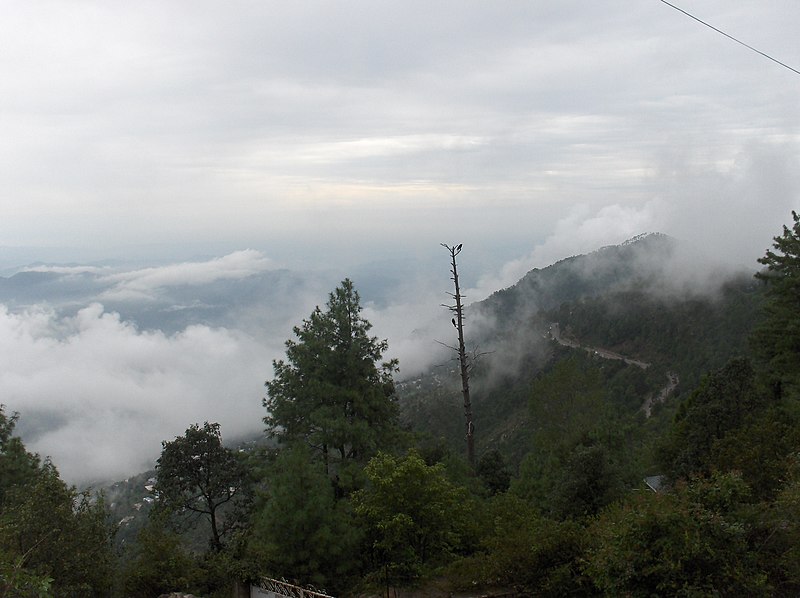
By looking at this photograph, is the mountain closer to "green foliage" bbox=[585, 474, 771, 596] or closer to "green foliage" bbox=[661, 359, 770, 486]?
"green foliage" bbox=[661, 359, 770, 486]

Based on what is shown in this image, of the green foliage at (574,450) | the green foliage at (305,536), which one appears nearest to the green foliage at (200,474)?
the green foliage at (305,536)

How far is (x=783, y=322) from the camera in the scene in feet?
60.1

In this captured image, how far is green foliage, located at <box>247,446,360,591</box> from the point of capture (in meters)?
11.5

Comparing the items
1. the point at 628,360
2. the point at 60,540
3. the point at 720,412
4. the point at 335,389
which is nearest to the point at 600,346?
the point at 628,360

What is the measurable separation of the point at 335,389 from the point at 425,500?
4848 mm

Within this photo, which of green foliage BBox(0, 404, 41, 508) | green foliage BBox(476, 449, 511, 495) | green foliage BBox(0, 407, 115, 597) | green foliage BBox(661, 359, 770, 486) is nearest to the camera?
green foliage BBox(0, 407, 115, 597)

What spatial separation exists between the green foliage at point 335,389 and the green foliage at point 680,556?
335 inches

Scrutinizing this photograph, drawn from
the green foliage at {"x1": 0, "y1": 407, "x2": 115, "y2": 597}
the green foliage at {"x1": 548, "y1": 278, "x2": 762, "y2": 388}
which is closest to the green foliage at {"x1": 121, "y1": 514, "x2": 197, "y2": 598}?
the green foliage at {"x1": 0, "y1": 407, "x2": 115, "y2": 597}

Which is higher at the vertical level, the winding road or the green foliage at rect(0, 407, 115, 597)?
the green foliage at rect(0, 407, 115, 597)

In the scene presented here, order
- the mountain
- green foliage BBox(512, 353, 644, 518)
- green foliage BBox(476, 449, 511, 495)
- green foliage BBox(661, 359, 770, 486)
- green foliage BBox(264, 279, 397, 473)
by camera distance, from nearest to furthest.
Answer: green foliage BBox(512, 353, 644, 518)
green foliage BBox(264, 279, 397, 473)
green foliage BBox(661, 359, 770, 486)
green foliage BBox(476, 449, 511, 495)
the mountain

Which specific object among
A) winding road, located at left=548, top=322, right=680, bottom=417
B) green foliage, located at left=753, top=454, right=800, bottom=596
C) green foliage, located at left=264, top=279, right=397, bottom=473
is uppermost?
green foliage, located at left=264, top=279, right=397, bottom=473

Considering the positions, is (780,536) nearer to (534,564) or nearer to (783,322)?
(534,564)

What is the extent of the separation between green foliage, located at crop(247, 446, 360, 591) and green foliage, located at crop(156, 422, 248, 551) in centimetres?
414

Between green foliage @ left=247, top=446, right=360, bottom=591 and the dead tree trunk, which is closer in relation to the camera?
green foliage @ left=247, top=446, right=360, bottom=591
